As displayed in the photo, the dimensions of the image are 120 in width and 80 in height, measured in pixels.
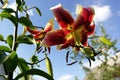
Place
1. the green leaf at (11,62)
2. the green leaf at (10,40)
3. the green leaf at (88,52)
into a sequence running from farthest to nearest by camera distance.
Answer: the green leaf at (10,40) → the green leaf at (11,62) → the green leaf at (88,52)

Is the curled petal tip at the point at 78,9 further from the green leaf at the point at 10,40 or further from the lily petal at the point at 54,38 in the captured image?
the green leaf at the point at 10,40

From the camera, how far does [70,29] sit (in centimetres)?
89

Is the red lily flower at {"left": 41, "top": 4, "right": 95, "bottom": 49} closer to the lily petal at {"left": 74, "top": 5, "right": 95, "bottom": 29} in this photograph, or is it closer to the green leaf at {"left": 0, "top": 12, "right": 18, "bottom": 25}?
the lily petal at {"left": 74, "top": 5, "right": 95, "bottom": 29}

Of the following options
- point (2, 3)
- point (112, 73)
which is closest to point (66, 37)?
point (2, 3)

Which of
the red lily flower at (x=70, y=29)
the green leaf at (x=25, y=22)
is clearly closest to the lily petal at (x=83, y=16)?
the red lily flower at (x=70, y=29)

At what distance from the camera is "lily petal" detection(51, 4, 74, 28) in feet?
2.74

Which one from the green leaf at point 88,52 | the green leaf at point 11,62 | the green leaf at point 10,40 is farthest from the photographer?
the green leaf at point 10,40

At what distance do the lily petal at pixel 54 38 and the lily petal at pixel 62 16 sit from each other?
22 mm

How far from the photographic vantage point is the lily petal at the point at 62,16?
0.83 meters

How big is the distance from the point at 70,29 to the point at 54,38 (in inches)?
3.2

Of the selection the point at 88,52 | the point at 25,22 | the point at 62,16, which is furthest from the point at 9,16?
the point at 88,52

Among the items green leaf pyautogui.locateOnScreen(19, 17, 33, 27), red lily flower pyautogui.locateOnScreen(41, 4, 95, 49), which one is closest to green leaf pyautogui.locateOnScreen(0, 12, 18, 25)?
green leaf pyautogui.locateOnScreen(19, 17, 33, 27)

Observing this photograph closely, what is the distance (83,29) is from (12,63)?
0.71 feet

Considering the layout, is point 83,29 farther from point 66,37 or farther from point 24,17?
point 24,17
